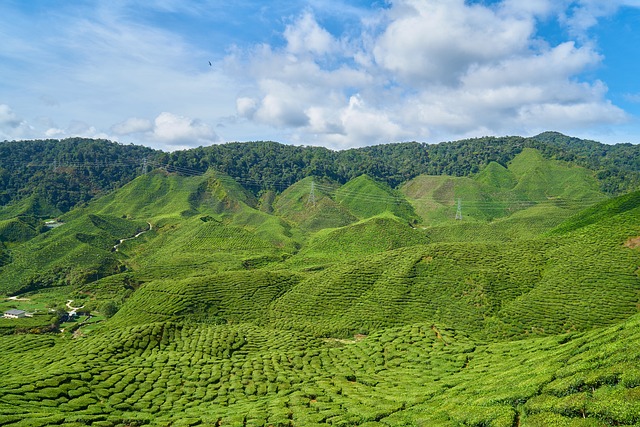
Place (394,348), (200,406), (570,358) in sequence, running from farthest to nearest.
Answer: (394,348), (200,406), (570,358)

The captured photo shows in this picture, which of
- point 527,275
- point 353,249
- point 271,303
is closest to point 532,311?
point 527,275

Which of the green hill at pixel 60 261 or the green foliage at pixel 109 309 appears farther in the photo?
the green hill at pixel 60 261

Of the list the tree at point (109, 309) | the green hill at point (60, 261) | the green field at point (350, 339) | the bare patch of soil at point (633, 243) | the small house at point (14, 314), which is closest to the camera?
the green field at point (350, 339)

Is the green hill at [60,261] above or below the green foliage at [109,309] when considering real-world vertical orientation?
above

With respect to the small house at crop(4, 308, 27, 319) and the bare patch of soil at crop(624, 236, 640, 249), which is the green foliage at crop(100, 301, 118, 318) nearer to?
the small house at crop(4, 308, 27, 319)

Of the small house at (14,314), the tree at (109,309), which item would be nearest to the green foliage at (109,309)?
the tree at (109,309)

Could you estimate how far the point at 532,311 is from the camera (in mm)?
67500

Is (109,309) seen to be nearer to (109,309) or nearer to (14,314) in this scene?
(109,309)

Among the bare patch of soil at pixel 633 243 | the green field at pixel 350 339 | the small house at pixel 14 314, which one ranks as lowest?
the small house at pixel 14 314

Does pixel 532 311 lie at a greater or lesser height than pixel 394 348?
greater

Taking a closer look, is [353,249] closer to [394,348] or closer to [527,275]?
[527,275]

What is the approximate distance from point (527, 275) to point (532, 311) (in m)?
14.0

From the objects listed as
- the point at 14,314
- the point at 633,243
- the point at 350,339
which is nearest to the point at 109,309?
the point at 14,314

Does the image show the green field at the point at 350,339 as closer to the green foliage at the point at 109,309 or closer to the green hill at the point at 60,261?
the green foliage at the point at 109,309
